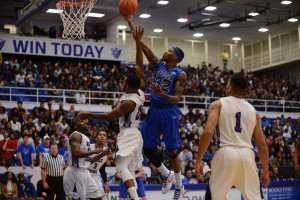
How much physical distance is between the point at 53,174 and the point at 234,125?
25.0 feet

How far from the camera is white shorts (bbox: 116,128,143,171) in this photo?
760 centimetres

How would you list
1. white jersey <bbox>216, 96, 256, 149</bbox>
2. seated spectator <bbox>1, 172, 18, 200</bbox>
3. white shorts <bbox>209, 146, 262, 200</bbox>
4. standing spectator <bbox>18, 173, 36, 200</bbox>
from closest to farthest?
white shorts <bbox>209, 146, 262, 200</bbox>
white jersey <bbox>216, 96, 256, 149</bbox>
seated spectator <bbox>1, 172, 18, 200</bbox>
standing spectator <bbox>18, 173, 36, 200</bbox>

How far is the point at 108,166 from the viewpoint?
14961 millimetres

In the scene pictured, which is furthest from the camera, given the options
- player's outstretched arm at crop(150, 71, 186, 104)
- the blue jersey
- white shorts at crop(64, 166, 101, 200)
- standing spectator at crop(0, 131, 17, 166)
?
standing spectator at crop(0, 131, 17, 166)

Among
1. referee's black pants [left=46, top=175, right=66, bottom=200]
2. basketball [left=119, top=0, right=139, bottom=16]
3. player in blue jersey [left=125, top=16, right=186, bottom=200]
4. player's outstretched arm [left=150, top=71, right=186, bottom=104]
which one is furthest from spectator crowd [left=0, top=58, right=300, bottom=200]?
basketball [left=119, top=0, right=139, bottom=16]

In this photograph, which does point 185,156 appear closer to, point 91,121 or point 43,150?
point 91,121

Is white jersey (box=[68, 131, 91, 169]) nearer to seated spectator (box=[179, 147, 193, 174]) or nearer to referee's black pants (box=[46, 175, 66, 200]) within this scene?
referee's black pants (box=[46, 175, 66, 200])

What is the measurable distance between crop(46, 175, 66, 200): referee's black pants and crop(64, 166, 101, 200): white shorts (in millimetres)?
3814

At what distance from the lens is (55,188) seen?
1253 cm

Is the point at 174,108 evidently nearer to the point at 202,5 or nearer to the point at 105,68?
the point at 105,68

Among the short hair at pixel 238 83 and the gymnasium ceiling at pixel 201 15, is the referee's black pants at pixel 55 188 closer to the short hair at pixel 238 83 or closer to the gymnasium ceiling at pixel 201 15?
the short hair at pixel 238 83

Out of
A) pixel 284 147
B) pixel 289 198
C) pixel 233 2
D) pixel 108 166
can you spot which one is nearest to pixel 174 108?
pixel 108 166

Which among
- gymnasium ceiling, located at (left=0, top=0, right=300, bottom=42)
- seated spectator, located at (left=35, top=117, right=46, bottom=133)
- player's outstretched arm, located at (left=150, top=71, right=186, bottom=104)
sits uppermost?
gymnasium ceiling, located at (left=0, top=0, right=300, bottom=42)

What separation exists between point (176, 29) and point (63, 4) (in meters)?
20.8
